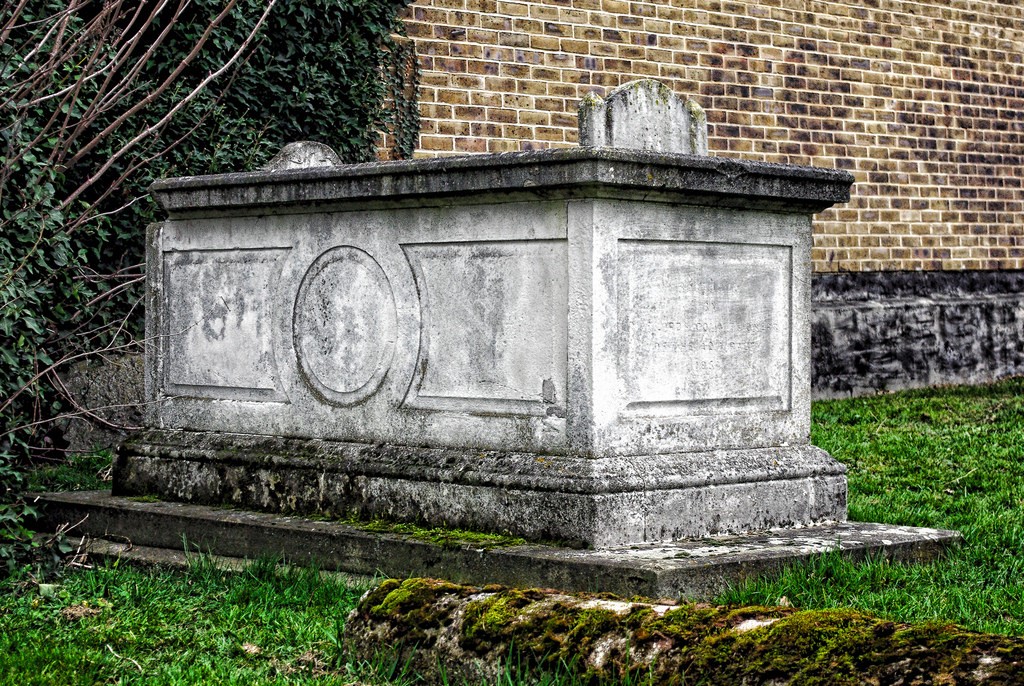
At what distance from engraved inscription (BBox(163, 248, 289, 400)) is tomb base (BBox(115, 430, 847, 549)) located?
0.25 metres

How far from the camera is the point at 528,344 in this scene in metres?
4.59

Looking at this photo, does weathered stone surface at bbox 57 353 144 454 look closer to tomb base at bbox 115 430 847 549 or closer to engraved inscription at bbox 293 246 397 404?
tomb base at bbox 115 430 847 549

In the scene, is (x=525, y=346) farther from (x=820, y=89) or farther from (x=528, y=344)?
(x=820, y=89)

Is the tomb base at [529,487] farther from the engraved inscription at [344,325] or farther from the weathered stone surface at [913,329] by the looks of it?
the weathered stone surface at [913,329]

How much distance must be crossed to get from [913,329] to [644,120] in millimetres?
6470

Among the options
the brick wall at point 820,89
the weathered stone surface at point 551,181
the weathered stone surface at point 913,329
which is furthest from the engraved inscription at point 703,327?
the weathered stone surface at point 913,329

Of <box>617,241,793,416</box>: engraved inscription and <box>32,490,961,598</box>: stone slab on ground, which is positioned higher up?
<box>617,241,793,416</box>: engraved inscription

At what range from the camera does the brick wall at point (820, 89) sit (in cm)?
867

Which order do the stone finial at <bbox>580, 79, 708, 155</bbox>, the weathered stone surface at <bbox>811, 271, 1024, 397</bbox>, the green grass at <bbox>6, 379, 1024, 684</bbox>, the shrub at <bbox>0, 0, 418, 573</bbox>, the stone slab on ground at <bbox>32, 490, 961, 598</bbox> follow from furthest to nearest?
the weathered stone surface at <bbox>811, 271, 1024, 397</bbox>
the shrub at <bbox>0, 0, 418, 573</bbox>
the stone finial at <bbox>580, 79, 708, 155</bbox>
the stone slab on ground at <bbox>32, 490, 961, 598</bbox>
the green grass at <bbox>6, 379, 1024, 684</bbox>

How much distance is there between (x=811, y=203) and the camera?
495cm

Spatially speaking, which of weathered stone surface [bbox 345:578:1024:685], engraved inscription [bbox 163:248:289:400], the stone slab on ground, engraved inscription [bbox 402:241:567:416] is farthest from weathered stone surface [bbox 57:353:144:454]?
weathered stone surface [bbox 345:578:1024:685]

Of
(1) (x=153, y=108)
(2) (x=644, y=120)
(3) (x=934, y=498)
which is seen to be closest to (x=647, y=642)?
(2) (x=644, y=120)

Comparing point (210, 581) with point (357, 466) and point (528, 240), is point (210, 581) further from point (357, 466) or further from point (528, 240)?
point (528, 240)

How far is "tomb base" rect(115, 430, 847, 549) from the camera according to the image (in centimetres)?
435
